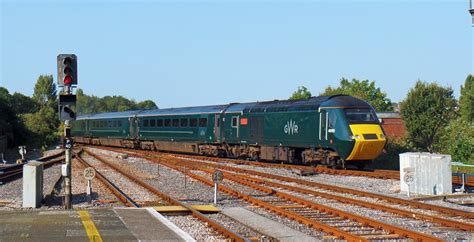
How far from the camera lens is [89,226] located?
11.4 meters

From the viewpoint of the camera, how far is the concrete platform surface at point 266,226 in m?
11.0

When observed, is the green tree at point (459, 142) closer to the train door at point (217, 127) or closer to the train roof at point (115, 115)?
the train door at point (217, 127)

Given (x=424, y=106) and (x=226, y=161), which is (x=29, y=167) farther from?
(x=424, y=106)

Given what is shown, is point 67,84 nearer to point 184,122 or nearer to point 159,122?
point 184,122

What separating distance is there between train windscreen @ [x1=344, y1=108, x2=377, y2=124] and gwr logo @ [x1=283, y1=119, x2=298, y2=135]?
128 inches

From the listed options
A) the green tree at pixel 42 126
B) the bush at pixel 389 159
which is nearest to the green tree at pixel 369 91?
the green tree at pixel 42 126

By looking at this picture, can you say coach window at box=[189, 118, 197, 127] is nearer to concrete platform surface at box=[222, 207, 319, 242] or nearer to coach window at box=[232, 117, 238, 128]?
coach window at box=[232, 117, 238, 128]

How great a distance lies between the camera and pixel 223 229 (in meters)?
11.4

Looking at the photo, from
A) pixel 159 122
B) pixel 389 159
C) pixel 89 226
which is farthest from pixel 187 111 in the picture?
pixel 89 226

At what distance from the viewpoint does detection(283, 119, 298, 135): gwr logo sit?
28.0 meters

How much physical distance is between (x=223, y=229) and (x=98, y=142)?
172 feet

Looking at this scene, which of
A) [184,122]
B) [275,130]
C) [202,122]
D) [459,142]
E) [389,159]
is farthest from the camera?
[184,122]

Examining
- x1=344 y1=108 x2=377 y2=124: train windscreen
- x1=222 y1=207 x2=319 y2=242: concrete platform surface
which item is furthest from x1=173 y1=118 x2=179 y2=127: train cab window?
x1=222 y1=207 x2=319 y2=242: concrete platform surface

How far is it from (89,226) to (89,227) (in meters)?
0.11
